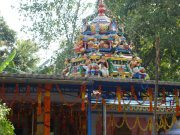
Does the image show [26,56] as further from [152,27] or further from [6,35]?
[152,27]

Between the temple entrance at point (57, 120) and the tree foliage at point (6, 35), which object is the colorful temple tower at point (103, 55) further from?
the tree foliage at point (6, 35)

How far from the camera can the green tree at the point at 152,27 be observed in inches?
741

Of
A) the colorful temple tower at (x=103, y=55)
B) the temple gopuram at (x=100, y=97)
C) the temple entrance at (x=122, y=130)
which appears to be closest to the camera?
the temple gopuram at (x=100, y=97)

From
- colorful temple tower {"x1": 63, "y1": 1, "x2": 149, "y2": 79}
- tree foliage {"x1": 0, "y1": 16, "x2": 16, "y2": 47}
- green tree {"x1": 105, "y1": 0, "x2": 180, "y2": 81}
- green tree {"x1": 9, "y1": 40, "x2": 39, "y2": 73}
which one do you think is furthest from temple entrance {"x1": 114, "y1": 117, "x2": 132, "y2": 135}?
tree foliage {"x1": 0, "y1": 16, "x2": 16, "y2": 47}

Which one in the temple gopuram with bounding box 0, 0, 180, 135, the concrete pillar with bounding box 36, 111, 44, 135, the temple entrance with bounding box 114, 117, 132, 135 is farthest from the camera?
the temple entrance with bounding box 114, 117, 132, 135

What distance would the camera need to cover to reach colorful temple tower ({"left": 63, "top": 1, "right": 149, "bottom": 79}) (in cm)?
1521

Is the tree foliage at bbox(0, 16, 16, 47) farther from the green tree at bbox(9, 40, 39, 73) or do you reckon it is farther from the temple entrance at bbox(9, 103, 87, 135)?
the temple entrance at bbox(9, 103, 87, 135)

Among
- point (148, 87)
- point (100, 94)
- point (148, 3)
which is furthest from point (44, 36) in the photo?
point (148, 87)

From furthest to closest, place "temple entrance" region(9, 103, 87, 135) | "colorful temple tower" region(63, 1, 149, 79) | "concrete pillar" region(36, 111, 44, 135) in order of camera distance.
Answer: "temple entrance" region(9, 103, 87, 135) < "colorful temple tower" region(63, 1, 149, 79) < "concrete pillar" region(36, 111, 44, 135)

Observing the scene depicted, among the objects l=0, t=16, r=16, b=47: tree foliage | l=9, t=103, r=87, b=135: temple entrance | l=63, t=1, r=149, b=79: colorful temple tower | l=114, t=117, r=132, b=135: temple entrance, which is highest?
l=0, t=16, r=16, b=47: tree foliage

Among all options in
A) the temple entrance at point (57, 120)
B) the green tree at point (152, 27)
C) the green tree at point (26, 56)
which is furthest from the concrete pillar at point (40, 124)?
the green tree at point (26, 56)

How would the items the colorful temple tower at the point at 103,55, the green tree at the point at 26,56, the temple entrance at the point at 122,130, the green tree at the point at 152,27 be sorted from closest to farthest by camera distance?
the colorful temple tower at the point at 103,55, the temple entrance at the point at 122,130, the green tree at the point at 152,27, the green tree at the point at 26,56

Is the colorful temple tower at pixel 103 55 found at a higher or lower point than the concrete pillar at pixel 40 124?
higher

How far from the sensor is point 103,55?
608 inches
